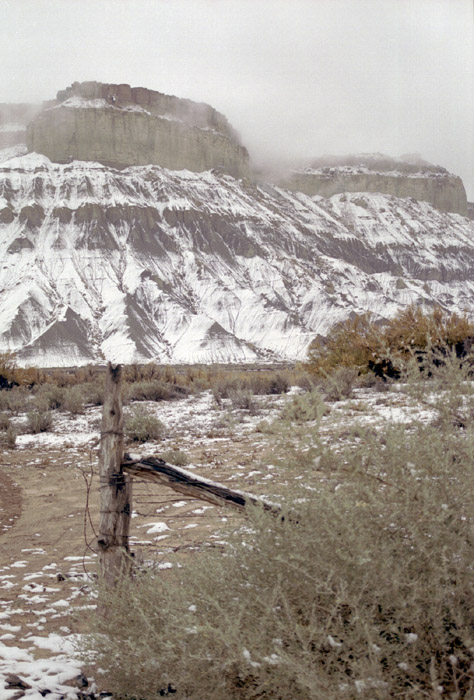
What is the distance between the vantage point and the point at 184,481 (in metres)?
3.49

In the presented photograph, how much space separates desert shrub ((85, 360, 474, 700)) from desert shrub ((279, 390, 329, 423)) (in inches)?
8.7

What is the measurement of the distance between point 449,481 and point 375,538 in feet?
1.23

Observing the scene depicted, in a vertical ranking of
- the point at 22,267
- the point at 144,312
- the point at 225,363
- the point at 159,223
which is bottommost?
the point at 225,363

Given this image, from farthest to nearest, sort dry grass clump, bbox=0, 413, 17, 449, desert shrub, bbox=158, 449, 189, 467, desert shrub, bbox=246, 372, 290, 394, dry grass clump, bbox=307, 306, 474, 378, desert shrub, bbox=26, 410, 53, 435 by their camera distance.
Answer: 1. desert shrub, bbox=246, 372, 290, 394
2. dry grass clump, bbox=307, 306, 474, 378
3. desert shrub, bbox=26, 410, 53, 435
4. dry grass clump, bbox=0, 413, 17, 449
5. desert shrub, bbox=158, 449, 189, 467

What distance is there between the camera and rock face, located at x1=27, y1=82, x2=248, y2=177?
278 feet

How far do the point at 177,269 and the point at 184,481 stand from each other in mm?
66997

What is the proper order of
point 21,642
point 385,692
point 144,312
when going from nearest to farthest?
point 385,692 < point 21,642 < point 144,312

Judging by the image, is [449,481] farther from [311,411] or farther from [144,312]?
[144,312]

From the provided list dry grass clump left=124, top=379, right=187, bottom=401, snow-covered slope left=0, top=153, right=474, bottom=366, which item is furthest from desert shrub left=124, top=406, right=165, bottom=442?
snow-covered slope left=0, top=153, right=474, bottom=366

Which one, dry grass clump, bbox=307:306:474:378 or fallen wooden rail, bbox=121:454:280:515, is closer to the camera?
fallen wooden rail, bbox=121:454:280:515

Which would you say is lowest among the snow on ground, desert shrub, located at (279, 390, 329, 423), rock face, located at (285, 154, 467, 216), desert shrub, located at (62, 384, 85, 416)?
the snow on ground

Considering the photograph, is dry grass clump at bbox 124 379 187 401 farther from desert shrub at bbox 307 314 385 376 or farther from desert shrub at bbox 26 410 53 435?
desert shrub at bbox 307 314 385 376

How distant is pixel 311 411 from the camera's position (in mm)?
2365

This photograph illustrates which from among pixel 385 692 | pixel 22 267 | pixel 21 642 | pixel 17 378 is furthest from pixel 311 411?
pixel 22 267
